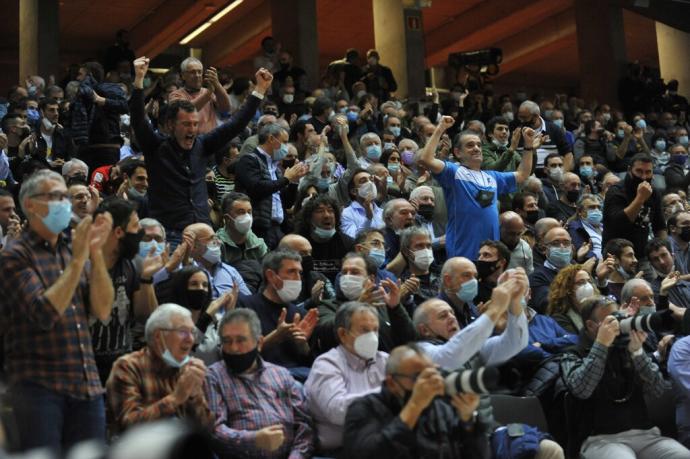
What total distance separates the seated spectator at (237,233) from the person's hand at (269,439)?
274 cm

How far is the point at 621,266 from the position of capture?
26.9 ft

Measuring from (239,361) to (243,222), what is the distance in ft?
8.39

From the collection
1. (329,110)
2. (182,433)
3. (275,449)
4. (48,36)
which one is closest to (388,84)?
(329,110)

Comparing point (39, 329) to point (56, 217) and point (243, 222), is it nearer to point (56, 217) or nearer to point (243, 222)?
point (56, 217)

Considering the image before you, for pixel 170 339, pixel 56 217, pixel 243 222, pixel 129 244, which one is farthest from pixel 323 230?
pixel 56 217

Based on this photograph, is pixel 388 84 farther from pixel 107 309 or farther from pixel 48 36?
pixel 107 309

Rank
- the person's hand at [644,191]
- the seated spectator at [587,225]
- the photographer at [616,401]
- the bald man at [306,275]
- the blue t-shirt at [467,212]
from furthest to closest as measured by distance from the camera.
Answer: the seated spectator at [587,225], the person's hand at [644,191], the blue t-shirt at [467,212], the bald man at [306,275], the photographer at [616,401]

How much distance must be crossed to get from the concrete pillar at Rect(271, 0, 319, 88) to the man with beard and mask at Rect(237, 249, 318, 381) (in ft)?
39.4

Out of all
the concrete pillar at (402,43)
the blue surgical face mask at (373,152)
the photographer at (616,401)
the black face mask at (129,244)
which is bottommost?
the photographer at (616,401)

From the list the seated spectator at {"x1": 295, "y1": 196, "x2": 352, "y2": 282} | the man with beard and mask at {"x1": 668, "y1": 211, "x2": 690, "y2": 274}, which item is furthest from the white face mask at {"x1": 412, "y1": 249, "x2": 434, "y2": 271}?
the man with beard and mask at {"x1": 668, "y1": 211, "x2": 690, "y2": 274}

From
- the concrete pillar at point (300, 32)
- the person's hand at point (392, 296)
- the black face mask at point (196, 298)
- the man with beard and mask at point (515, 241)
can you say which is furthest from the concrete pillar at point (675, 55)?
the black face mask at point (196, 298)

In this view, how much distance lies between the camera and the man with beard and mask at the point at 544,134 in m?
11.5

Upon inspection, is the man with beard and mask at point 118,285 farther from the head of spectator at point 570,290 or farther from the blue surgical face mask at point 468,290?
the head of spectator at point 570,290

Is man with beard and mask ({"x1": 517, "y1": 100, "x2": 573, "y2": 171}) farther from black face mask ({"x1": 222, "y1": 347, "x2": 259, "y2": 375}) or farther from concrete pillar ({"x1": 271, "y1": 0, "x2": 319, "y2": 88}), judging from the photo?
black face mask ({"x1": 222, "y1": 347, "x2": 259, "y2": 375})
